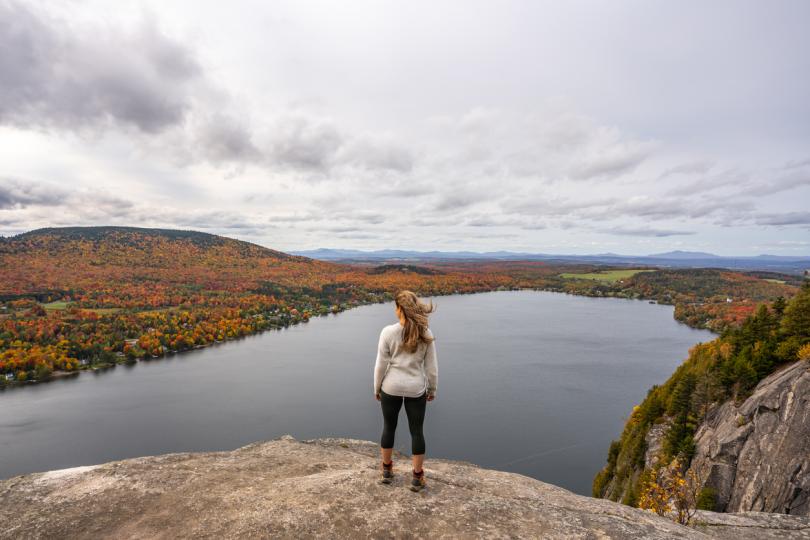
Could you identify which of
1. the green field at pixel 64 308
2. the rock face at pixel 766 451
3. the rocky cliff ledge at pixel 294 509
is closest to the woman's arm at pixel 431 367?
the rocky cliff ledge at pixel 294 509

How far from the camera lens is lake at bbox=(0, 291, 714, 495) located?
118ft

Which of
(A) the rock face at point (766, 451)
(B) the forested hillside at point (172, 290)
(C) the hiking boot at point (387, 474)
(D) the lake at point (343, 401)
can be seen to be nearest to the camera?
(C) the hiking boot at point (387, 474)

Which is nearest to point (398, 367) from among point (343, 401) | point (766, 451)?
point (766, 451)

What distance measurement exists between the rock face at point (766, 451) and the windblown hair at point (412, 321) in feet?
39.4

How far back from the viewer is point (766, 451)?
42.0 feet

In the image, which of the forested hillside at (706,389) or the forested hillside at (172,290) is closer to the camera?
the forested hillside at (706,389)

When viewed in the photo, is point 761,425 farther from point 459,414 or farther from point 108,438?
point 108,438

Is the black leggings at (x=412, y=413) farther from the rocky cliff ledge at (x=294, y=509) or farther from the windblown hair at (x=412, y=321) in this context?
the rocky cliff ledge at (x=294, y=509)

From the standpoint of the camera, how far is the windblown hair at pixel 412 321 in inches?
171

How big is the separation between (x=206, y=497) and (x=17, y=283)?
15215cm

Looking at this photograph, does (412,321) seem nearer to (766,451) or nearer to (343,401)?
(766,451)

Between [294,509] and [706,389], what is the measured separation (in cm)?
2359

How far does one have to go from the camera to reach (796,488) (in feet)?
33.3

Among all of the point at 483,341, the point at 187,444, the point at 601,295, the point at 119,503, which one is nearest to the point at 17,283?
the point at 187,444
